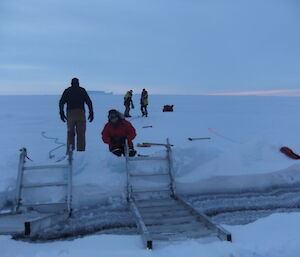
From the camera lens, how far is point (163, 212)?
201 inches

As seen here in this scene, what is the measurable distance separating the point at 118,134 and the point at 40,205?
194 cm

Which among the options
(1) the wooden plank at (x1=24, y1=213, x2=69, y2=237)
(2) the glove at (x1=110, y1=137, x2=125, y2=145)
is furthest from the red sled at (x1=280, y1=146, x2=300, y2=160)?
(1) the wooden plank at (x1=24, y1=213, x2=69, y2=237)

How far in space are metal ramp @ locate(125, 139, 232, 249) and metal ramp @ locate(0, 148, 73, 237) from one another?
96cm

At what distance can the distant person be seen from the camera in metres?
6.59

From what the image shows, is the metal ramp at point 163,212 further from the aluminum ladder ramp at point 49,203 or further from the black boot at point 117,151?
the aluminum ladder ramp at point 49,203

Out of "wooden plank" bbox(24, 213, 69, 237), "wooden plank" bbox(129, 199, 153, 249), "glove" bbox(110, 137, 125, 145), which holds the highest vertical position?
"glove" bbox(110, 137, 125, 145)

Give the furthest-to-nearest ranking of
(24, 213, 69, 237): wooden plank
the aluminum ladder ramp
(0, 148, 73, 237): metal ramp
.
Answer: the aluminum ladder ramp → (0, 148, 73, 237): metal ramp → (24, 213, 69, 237): wooden plank

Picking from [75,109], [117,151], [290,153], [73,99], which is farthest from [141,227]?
[290,153]

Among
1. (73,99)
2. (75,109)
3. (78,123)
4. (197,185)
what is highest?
(73,99)

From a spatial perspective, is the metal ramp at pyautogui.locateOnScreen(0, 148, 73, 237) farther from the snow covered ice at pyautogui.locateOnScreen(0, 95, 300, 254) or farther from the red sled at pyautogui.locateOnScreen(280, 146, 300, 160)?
the red sled at pyautogui.locateOnScreen(280, 146, 300, 160)

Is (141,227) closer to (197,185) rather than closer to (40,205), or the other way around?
(40,205)

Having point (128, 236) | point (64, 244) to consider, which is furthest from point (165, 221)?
point (64, 244)

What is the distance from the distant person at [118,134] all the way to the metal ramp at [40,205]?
3.46ft

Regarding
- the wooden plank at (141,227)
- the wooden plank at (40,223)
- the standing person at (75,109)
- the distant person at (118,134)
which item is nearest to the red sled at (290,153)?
the distant person at (118,134)
